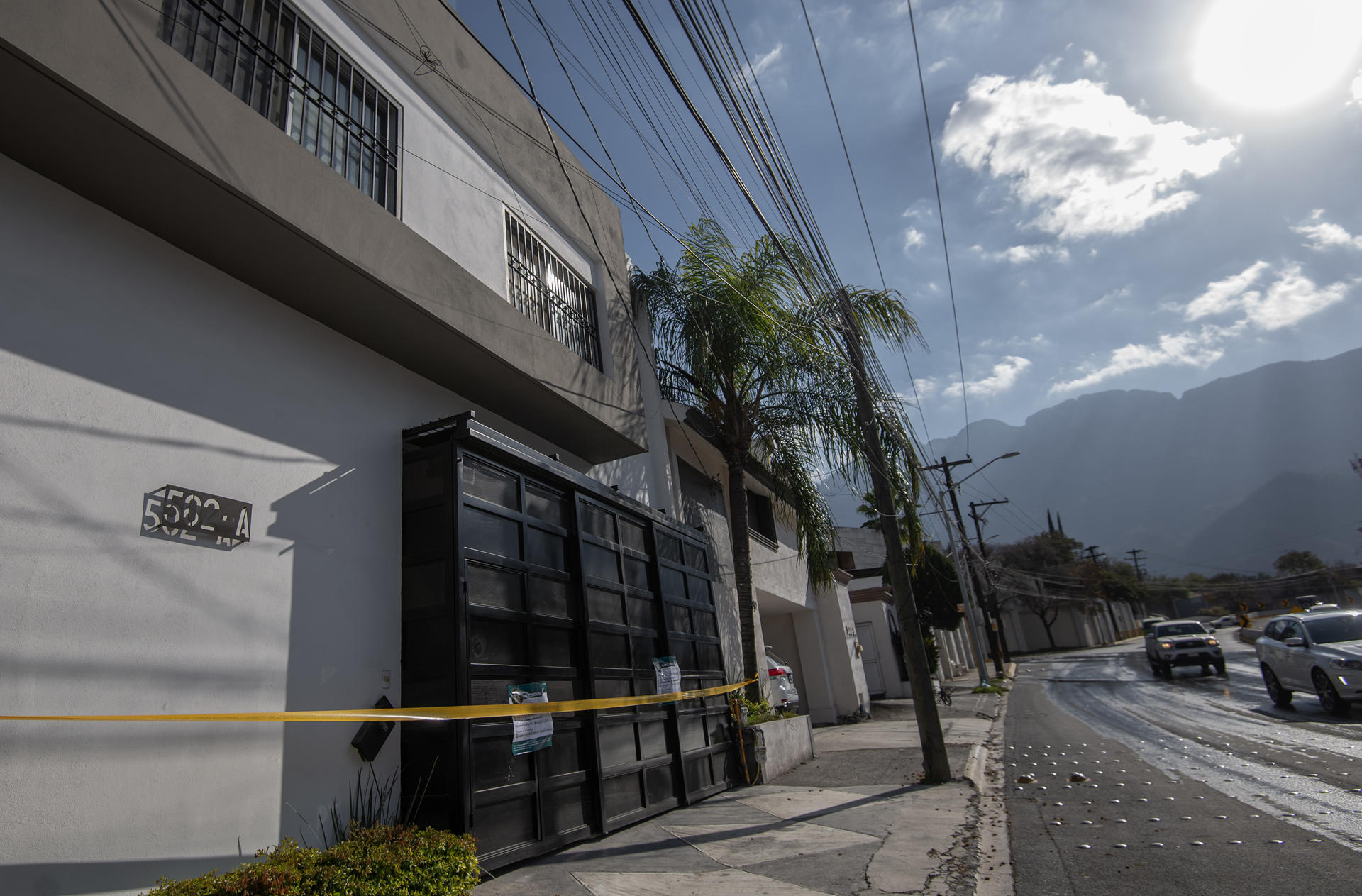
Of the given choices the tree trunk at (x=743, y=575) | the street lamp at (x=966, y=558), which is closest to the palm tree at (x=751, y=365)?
the tree trunk at (x=743, y=575)

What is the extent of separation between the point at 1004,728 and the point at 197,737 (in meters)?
15.0

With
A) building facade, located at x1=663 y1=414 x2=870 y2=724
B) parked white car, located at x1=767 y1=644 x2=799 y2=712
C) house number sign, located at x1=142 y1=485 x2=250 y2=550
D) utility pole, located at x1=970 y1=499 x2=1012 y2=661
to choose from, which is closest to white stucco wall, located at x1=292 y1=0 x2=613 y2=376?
house number sign, located at x1=142 y1=485 x2=250 y2=550

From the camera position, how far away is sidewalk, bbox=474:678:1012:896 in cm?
488

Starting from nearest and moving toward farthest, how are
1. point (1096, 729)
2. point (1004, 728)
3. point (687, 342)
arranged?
point (687, 342) → point (1096, 729) → point (1004, 728)

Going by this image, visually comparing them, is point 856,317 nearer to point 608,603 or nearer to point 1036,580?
point 608,603

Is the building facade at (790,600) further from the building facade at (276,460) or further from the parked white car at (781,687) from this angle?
the building facade at (276,460)

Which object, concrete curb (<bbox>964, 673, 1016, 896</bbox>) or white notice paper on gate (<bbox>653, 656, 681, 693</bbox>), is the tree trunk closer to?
white notice paper on gate (<bbox>653, 656, 681, 693</bbox>)

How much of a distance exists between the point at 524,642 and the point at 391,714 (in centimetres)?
153

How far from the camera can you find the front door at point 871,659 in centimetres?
2489

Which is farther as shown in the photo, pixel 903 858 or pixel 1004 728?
pixel 1004 728

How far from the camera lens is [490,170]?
26.5 feet

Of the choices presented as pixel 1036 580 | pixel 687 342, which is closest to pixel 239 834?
pixel 687 342

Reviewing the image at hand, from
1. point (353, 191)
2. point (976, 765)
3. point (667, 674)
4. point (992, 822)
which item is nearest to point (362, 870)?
point (353, 191)

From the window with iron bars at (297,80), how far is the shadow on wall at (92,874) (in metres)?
4.72
